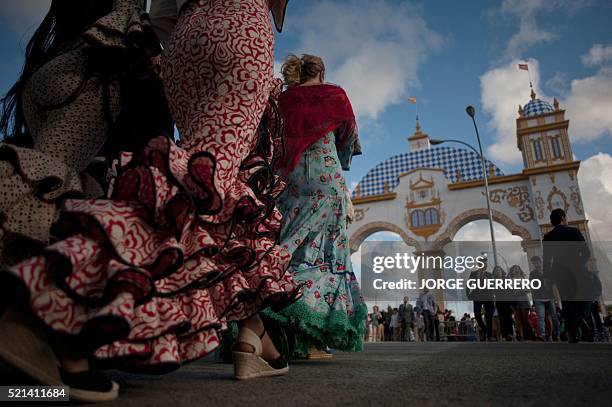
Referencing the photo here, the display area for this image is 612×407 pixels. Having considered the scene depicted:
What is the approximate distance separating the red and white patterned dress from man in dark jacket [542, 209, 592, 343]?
451 cm

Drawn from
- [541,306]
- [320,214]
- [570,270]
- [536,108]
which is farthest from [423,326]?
[320,214]

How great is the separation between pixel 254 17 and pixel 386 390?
1.05 metres

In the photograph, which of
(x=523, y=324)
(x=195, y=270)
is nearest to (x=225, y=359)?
(x=195, y=270)

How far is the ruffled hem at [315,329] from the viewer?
6.27 ft

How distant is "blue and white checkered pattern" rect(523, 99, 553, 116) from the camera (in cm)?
1622

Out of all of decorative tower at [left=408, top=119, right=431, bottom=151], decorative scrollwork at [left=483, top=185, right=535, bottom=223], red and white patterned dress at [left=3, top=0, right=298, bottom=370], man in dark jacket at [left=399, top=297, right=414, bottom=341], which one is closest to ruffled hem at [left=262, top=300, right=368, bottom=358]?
red and white patterned dress at [left=3, top=0, right=298, bottom=370]

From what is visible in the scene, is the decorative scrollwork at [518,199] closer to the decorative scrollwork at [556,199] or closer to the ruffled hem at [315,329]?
the decorative scrollwork at [556,199]

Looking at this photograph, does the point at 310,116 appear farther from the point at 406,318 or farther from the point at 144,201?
the point at 406,318

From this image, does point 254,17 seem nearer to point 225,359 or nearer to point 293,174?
Result: point 293,174

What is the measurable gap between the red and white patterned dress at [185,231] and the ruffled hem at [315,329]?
2.13 feet

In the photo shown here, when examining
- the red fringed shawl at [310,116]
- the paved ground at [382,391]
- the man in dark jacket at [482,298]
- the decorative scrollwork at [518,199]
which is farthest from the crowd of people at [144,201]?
the decorative scrollwork at [518,199]

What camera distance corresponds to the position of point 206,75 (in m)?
1.13

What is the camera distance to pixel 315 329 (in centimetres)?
197

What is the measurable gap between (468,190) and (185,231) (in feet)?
57.2
